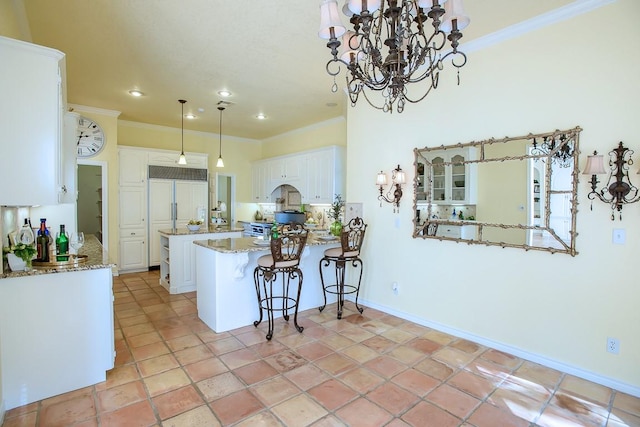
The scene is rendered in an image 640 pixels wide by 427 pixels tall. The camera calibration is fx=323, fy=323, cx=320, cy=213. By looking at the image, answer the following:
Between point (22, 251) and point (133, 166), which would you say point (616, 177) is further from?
→ point (133, 166)

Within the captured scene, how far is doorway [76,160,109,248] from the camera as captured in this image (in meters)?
5.35

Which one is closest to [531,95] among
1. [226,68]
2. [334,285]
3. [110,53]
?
[334,285]

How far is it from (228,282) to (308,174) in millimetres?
3221

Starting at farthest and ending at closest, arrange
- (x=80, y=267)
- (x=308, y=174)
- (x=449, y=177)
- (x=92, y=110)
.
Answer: (x=308, y=174) → (x=92, y=110) → (x=449, y=177) → (x=80, y=267)

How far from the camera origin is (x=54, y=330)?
2.31 meters

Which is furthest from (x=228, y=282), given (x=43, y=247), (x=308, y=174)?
(x=308, y=174)

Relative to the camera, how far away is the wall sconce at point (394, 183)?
12.2 feet

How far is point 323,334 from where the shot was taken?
3.36m

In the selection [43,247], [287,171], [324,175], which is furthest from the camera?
[287,171]

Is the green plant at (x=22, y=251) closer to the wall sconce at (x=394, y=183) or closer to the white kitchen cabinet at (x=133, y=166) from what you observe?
the wall sconce at (x=394, y=183)

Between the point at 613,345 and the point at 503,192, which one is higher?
the point at 503,192

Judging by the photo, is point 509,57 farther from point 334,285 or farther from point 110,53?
point 110,53

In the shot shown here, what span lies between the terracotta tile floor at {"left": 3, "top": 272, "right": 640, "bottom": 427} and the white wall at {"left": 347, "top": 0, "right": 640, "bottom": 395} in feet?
0.90

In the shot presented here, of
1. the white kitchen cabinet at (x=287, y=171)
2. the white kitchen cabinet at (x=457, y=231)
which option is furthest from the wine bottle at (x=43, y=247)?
the white kitchen cabinet at (x=287, y=171)
